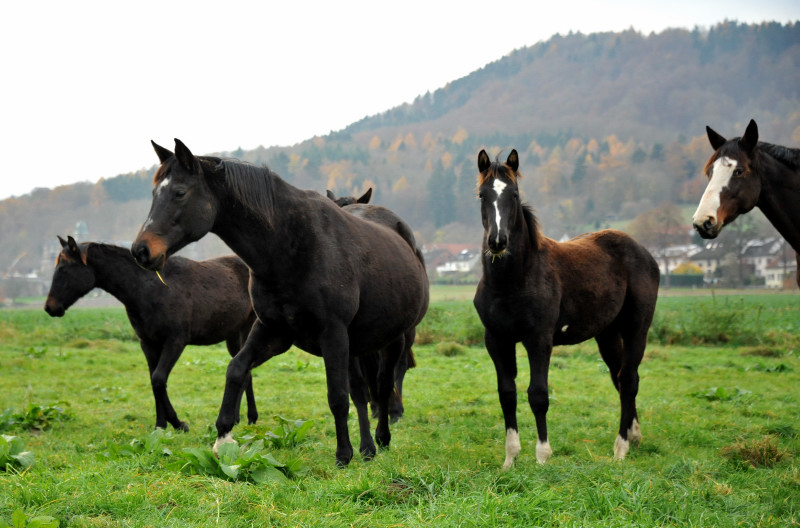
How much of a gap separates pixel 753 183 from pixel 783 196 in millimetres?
376

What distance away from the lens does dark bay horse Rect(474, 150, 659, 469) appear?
5.55 m

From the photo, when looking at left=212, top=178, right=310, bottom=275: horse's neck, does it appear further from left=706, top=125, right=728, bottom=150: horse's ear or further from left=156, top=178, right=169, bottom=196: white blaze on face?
left=706, top=125, right=728, bottom=150: horse's ear

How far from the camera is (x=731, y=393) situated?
9539 mm

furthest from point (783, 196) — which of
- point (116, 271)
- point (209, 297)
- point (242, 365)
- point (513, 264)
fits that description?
point (116, 271)

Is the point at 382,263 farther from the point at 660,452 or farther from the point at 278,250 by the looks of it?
the point at 660,452

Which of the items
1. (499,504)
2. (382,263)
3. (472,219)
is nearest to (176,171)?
(382,263)

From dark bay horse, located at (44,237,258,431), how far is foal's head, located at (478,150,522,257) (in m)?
4.63

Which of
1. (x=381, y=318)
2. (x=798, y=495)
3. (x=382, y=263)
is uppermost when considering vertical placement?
(x=382, y=263)

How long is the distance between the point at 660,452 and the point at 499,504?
3.43 m

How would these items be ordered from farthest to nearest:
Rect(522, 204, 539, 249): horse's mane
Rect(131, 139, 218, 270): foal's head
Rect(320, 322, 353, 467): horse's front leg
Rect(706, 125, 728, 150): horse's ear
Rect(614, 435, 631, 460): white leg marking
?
Rect(614, 435, 631, 460): white leg marking → Rect(522, 204, 539, 249): horse's mane → Rect(706, 125, 728, 150): horse's ear → Rect(320, 322, 353, 467): horse's front leg → Rect(131, 139, 218, 270): foal's head

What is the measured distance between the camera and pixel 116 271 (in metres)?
8.42

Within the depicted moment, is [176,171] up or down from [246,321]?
up

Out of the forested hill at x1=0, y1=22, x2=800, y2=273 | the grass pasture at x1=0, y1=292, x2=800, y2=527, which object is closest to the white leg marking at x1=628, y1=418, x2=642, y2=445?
the grass pasture at x1=0, y1=292, x2=800, y2=527

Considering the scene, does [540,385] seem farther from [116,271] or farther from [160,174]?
[116,271]
